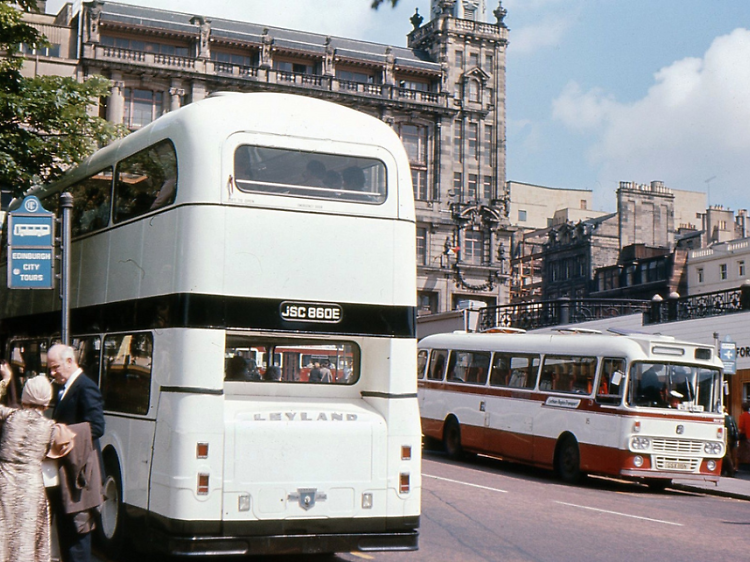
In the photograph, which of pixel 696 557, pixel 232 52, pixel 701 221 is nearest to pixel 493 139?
pixel 232 52

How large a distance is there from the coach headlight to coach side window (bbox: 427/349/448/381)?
7.53 m

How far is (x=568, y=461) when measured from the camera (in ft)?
70.1

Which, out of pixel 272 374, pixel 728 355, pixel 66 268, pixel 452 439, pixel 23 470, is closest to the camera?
pixel 23 470

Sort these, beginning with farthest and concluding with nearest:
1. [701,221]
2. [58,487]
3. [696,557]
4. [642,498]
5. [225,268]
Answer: [701,221] → [642,498] → [696,557] → [225,268] → [58,487]

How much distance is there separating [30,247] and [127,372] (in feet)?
13.0

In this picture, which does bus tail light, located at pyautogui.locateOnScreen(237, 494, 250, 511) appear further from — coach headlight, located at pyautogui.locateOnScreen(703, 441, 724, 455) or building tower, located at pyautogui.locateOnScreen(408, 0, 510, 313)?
building tower, located at pyautogui.locateOnScreen(408, 0, 510, 313)

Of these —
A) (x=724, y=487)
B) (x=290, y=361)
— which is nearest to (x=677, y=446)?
(x=724, y=487)

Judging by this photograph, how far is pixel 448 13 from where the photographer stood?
86.5m

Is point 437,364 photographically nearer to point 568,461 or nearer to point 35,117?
point 568,461

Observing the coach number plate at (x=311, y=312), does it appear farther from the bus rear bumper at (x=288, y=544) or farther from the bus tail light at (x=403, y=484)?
the bus rear bumper at (x=288, y=544)

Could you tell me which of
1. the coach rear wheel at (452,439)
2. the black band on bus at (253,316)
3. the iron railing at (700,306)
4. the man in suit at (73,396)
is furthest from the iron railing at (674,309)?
the man in suit at (73,396)

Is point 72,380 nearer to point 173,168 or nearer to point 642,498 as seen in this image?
point 173,168

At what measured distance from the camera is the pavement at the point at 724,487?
20516 millimetres

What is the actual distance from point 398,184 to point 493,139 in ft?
253
